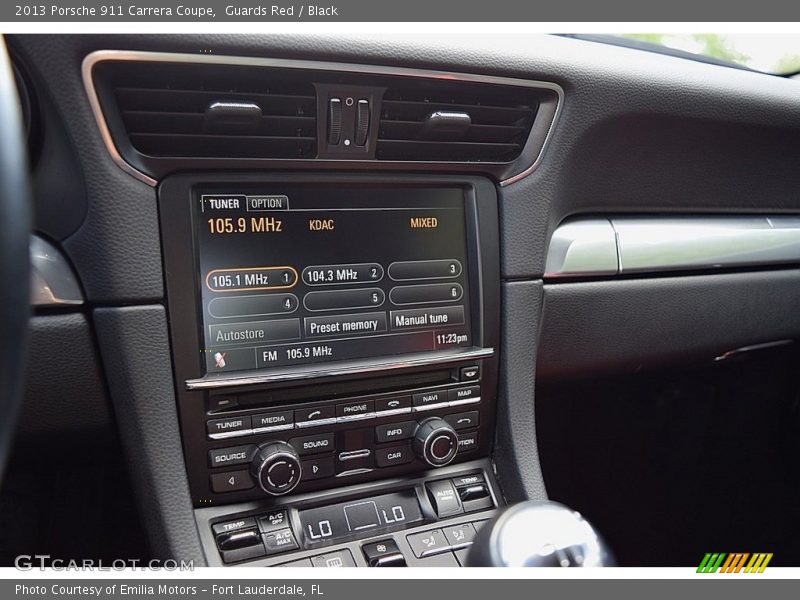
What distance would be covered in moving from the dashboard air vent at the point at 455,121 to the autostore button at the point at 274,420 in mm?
398

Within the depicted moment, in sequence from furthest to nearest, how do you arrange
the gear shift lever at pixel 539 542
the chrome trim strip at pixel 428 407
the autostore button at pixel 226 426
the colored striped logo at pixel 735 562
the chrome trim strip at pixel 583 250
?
the colored striped logo at pixel 735 562, the chrome trim strip at pixel 583 250, the chrome trim strip at pixel 428 407, the autostore button at pixel 226 426, the gear shift lever at pixel 539 542

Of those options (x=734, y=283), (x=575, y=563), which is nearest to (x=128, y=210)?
(x=575, y=563)

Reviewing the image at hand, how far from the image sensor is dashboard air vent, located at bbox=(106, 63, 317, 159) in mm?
899

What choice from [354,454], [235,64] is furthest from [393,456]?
[235,64]

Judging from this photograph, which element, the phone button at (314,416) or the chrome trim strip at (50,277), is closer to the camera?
the chrome trim strip at (50,277)

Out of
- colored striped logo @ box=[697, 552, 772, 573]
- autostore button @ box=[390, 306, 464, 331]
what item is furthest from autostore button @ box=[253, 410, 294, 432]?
colored striped logo @ box=[697, 552, 772, 573]

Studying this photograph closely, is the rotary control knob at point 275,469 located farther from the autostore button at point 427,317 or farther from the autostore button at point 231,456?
the autostore button at point 427,317

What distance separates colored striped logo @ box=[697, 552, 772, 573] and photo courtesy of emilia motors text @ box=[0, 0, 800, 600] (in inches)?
20.9

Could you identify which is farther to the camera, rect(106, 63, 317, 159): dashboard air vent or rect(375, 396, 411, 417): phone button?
rect(375, 396, 411, 417): phone button

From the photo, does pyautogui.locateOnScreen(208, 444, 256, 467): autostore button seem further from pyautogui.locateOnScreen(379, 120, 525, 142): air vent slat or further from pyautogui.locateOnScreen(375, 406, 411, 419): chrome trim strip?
pyautogui.locateOnScreen(379, 120, 525, 142): air vent slat

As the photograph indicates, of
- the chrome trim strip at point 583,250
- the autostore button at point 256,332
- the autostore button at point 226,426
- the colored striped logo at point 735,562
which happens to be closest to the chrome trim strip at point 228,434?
the autostore button at point 226,426

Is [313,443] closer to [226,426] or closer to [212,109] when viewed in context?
[226,426]

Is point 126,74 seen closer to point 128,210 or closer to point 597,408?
point 128,210

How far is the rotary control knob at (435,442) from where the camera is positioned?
111 cm
